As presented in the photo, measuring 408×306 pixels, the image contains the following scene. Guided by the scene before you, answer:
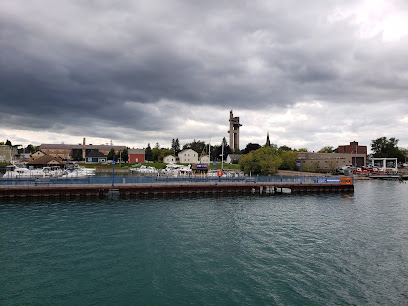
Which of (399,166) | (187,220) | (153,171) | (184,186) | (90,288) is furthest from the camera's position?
(399,166)

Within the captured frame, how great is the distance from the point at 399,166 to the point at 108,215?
166 m

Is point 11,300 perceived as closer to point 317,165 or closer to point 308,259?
point 308,259

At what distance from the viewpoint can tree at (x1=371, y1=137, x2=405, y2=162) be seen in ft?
482

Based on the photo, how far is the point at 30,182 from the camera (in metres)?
46.0

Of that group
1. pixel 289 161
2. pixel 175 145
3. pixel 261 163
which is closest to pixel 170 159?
pixel 175 145

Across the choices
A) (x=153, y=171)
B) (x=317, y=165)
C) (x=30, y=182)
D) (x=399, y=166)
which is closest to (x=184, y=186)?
(x=30, y=182)

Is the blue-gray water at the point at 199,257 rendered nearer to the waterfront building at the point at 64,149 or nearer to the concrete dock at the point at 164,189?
the concrete dock at the point at 164,189

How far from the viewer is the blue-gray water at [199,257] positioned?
579 inches

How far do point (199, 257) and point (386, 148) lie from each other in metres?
172

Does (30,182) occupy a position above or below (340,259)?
above

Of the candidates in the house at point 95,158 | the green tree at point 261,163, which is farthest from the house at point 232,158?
the house at point 95,158

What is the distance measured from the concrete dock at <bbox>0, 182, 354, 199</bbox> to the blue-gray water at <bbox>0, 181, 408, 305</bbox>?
8.56 meters

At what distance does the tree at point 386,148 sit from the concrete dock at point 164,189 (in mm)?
114711

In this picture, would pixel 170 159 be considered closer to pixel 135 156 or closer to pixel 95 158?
pixel 135 156
